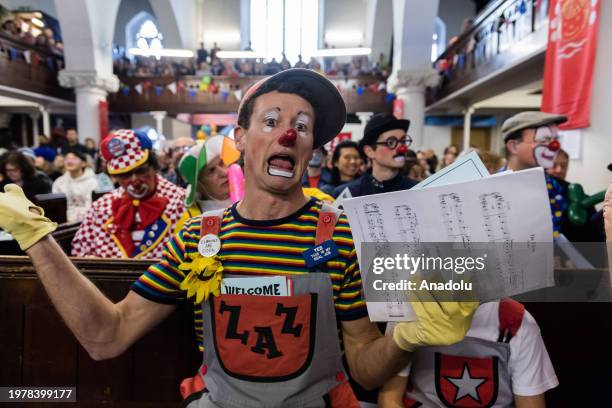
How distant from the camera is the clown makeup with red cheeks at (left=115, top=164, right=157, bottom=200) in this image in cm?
269

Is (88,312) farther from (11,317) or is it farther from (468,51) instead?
(468,51)

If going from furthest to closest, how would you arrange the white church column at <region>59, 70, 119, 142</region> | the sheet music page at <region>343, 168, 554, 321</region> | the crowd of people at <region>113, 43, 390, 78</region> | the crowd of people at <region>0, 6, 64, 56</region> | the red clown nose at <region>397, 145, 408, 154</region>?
the crowd of people at <region>113, 43, 390, 78</region>
the crowd of people at <region>0, 6, 64, 56</region>
the white church column at <region>59, 70, 119, 142</region>
the red clown nose at <region>397, 145, 408, 154</region>
the sheet music page at <region>343, 168, 554, 321</region>

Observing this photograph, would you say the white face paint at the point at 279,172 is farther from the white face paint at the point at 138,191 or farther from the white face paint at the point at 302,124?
the white face paint at the point at 138,191

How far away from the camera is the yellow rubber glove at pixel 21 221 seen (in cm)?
115

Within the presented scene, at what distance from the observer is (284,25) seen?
2198 centimetres

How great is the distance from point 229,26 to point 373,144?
67.8ft

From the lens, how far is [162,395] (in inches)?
82.7

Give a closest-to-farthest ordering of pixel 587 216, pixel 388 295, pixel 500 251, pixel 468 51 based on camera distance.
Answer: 1. pixel 500 251
2. pixel 388 295
3. pixel 587 216
4. pixel 468 51

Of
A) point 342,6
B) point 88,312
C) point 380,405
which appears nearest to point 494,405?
point 380,405

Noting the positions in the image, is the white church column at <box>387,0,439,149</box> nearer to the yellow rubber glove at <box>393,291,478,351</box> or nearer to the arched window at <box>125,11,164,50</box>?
the yellow rubber glove at <box>393,291,478,351</box>

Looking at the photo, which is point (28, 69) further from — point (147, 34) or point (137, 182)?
point (137, 182)

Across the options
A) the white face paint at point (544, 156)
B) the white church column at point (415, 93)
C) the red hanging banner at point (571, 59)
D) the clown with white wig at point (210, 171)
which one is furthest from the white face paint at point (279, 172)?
the white church column at point (415, 93)

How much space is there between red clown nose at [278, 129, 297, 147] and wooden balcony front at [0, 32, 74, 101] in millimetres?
12343

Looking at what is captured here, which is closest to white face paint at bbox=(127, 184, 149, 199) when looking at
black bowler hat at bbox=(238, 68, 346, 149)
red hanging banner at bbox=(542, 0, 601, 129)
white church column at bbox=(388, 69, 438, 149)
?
black bowler hat at bbox=(238, 68, 346, 149)
